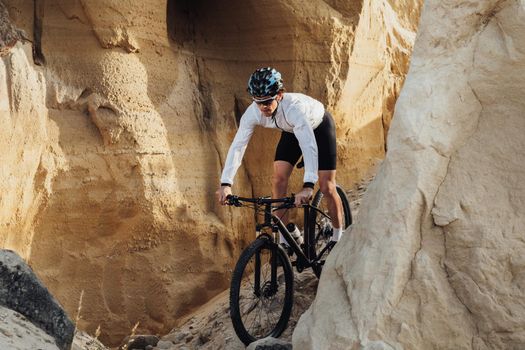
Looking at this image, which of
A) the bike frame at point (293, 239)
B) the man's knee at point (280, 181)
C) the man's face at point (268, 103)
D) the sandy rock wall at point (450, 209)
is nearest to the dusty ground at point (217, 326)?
the bike frame at point (293, 239)

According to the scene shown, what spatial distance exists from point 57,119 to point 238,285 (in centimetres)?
309

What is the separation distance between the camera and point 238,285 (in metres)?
6.68

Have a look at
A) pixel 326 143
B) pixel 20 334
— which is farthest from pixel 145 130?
pixel 20 334

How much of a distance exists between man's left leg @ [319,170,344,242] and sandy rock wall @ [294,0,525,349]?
1.96 m

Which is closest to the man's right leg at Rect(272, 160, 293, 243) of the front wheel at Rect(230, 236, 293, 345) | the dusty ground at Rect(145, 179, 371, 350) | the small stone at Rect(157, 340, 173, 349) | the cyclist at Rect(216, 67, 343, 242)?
the cyclist at Rect(216, 67, 343, 242)

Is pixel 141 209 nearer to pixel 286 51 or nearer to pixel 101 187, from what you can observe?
pixel 101 187

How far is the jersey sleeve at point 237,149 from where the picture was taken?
6.84m

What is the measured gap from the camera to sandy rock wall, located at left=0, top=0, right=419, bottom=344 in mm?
8773

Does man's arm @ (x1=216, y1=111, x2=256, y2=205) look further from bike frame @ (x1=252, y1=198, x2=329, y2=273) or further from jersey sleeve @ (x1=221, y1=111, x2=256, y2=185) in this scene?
bike frame @ (x1=252, y1=198, x2=329, y2=273)

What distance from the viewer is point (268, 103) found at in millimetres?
6879

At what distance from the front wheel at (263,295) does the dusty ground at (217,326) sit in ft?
0.46

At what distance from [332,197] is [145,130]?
2550 millimetres

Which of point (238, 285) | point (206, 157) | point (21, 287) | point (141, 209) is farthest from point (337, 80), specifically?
point (21, 287)

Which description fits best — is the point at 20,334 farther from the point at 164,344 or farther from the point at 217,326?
the point at 164,344
